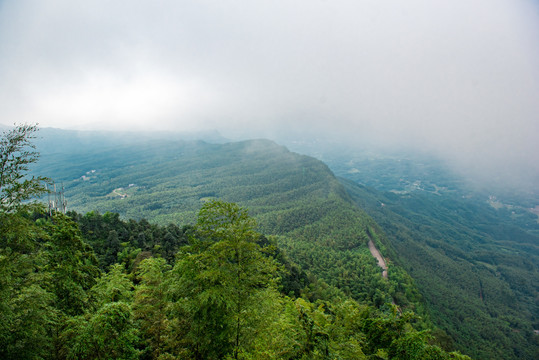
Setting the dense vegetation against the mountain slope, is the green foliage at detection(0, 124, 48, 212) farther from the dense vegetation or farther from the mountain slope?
the mountain slope

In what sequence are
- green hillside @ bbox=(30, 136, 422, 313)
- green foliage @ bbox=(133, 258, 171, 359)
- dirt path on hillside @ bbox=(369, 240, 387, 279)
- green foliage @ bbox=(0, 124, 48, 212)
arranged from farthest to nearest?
dirt path on hillside @ bbox=(369, 240, 387, 279) → green hillside @ bbox=(30, 136, 422, 313) → green foliage @ bbox=(133, 258, 171, 359) → green foliage @ bbox=(0, 124, 48, 212)

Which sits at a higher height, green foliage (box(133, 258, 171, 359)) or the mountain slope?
green foliage (box(133, 258, 171, 359))

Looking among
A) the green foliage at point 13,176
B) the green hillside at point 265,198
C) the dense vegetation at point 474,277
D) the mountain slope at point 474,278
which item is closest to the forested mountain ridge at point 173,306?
the green foliage at point 13,176

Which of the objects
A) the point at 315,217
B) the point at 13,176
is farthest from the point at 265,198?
the point at 13,176

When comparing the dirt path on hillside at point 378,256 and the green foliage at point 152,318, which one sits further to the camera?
the dirt path on hillside at point 378,256

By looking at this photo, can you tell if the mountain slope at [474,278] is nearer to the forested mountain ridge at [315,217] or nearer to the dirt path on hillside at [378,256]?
the forested mountain ridge at [315,217]

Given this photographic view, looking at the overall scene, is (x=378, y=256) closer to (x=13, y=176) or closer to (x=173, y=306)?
(x=173, y=306)

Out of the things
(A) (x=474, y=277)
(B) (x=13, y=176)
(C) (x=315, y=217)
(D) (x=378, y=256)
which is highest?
(B) (x=13, y=176)

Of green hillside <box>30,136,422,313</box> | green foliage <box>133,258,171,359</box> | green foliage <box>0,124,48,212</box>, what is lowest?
green hillside <box>30,136,422,313</box>

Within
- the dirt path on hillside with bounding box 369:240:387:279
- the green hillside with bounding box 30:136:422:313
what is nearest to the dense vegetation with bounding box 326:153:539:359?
the dirt path on hillside with bounding box 369:240:387:279

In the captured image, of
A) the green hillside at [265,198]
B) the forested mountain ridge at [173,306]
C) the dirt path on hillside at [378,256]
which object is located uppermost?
the forested mountain ridge at [173,306]

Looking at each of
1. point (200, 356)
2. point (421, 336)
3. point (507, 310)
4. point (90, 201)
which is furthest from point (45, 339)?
point (90, 201)
